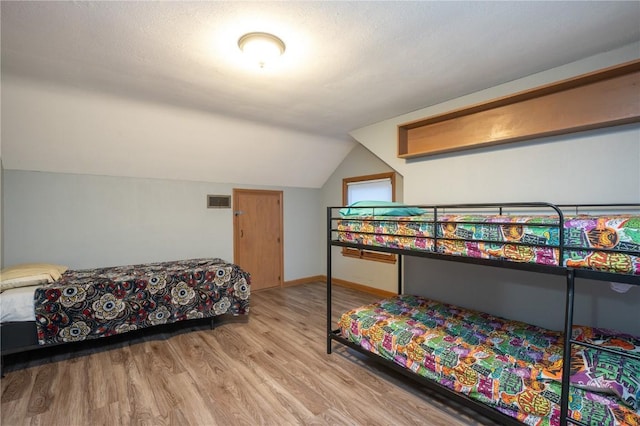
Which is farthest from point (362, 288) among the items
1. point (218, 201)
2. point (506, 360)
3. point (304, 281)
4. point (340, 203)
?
point (506, 360)

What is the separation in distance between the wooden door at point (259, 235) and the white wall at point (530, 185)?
2.43m

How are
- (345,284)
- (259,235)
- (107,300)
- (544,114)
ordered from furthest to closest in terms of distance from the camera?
(345,284)
(259,235)
(107,300)
(544,114)

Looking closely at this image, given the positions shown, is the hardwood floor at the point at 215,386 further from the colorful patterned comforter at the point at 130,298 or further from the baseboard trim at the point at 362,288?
the baseboard trim at the point at 362,288

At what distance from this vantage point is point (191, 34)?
5.90ft

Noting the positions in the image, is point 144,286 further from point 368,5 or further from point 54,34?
point 368,5

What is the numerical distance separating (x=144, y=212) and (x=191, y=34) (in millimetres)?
2905

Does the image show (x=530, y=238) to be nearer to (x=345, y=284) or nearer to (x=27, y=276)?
(x=345, y=284)

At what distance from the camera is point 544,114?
2328 mm

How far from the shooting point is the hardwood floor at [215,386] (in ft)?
6.21

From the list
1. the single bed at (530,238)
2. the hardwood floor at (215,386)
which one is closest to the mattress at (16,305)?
the hardwood floor at (215,386)

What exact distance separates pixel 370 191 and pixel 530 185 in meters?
2.41

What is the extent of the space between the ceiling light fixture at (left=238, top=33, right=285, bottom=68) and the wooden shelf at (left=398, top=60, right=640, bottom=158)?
5.73 feet

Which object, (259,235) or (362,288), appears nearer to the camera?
(362,288)

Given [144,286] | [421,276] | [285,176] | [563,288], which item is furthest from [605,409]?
[285,176]
